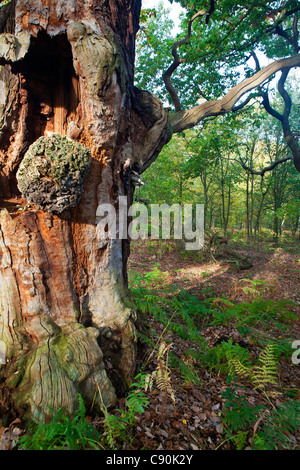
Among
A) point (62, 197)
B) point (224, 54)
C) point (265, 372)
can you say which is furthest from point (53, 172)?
point (224, 54)

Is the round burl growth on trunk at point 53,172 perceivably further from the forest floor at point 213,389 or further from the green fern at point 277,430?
the green fern at point 277,430

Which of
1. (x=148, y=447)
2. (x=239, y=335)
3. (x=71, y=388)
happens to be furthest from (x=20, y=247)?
(x=239, y=335)

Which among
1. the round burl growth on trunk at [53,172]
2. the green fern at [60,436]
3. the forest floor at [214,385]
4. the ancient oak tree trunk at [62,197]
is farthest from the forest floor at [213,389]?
the round burl growth on trunk at [53,172]

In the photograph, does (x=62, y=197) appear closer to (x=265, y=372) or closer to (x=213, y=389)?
(x=213, y=389)

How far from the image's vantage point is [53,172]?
2113 mm

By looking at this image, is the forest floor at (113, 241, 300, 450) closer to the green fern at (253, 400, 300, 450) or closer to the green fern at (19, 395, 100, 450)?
the green fern at (253, 400, 300, 450)

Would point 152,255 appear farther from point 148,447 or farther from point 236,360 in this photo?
point 148,447

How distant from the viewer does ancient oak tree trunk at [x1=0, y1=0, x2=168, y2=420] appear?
6.91 ft

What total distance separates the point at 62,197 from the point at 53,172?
0.78ft

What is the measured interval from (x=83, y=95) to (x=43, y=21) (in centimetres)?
73

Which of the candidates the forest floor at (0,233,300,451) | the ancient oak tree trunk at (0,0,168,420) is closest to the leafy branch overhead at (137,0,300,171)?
the ancient oak tree trunk at (0,0,168,420)

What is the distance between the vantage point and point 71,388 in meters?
1.97

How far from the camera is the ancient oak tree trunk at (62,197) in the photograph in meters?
2.11
